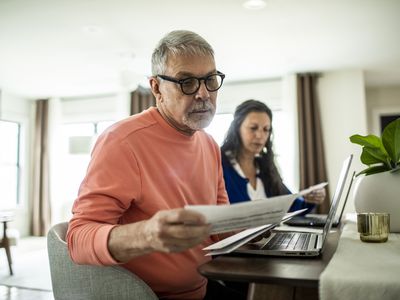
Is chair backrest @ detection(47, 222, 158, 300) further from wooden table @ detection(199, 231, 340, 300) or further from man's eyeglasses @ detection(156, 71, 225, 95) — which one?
man's eyeglasses @ detection(156, 71, 225, 95)

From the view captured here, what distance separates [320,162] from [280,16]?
2645 mm

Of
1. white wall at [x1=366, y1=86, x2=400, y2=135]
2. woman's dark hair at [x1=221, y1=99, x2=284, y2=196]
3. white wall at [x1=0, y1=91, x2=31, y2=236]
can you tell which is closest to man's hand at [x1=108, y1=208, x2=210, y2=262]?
woman's dark hair at [x1=221, y1=99, x2=284, y2=196]

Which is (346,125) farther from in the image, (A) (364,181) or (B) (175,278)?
(B) (175,278)

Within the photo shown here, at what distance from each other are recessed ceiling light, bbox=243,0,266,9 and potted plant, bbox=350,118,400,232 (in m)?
2.38

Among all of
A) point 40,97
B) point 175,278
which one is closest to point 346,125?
point 175,278

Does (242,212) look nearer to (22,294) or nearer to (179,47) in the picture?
(179,47)

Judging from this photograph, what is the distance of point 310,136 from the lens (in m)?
5.60

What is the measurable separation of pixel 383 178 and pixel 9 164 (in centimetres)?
699

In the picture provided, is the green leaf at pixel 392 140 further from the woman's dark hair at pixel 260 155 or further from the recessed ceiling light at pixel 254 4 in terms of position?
the recessed ceiling light at pixel 254 4

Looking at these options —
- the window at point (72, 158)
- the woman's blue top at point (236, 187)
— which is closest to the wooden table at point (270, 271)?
the woman's blue top at point (236, 187)

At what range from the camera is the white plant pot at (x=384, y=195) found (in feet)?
4.18

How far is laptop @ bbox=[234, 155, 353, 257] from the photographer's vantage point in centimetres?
89

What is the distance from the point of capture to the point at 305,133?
18.6 ft

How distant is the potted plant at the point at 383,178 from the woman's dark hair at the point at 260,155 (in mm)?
1082
